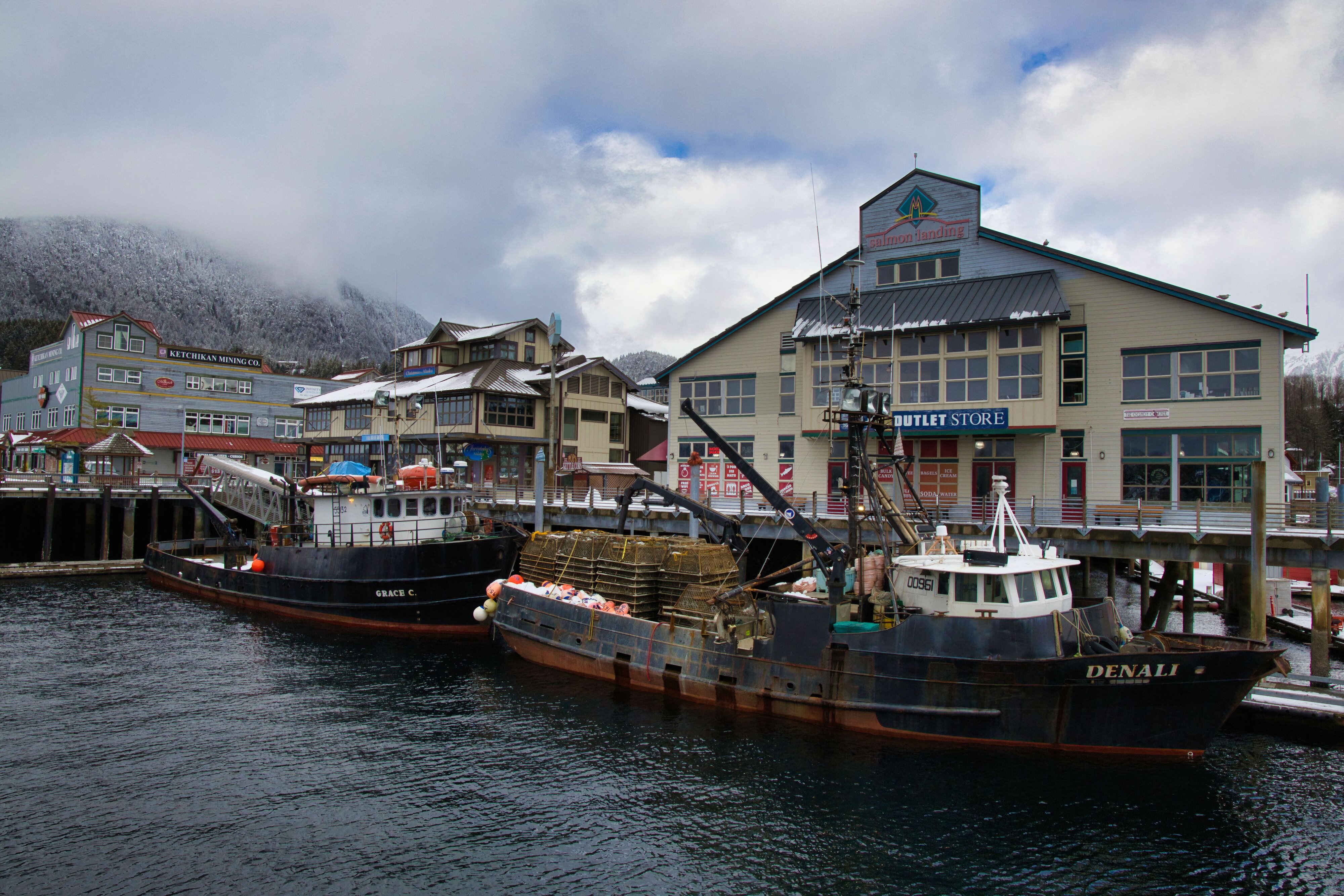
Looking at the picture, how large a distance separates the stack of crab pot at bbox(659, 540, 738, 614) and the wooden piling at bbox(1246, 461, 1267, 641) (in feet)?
40.3

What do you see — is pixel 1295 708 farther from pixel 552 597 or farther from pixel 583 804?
pixel 552 597

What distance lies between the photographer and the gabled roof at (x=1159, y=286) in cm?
2528

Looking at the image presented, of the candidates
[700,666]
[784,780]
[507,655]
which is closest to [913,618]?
[784,780]

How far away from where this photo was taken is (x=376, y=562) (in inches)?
A: 1125

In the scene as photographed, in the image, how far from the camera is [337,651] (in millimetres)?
25312

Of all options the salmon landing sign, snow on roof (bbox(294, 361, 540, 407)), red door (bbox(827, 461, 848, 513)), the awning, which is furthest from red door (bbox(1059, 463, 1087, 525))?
snow on roof (bbox(294, 361, 540, 407))

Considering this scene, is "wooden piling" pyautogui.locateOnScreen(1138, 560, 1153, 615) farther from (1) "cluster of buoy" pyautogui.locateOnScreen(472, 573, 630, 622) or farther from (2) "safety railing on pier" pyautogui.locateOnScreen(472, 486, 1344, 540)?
(1) "cluster of buoy" pyautogui.locateOnScreen(472, 573, 630, 622)

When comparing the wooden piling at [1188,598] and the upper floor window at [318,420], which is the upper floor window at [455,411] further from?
the wooden piling at [1188,598]

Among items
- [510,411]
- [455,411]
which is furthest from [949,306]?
[455,411]

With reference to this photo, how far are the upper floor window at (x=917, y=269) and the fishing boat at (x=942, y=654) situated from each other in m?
12.7

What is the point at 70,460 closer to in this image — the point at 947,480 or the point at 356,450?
the point at 356,450

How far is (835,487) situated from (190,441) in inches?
2162

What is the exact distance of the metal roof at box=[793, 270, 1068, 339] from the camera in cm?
2795

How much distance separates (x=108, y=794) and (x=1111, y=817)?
17610 mm
